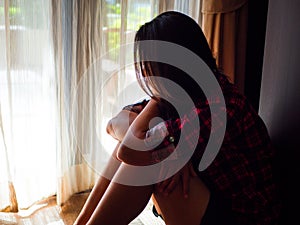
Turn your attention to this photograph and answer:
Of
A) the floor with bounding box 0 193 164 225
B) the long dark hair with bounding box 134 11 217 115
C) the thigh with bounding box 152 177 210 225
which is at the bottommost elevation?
the floor with bounding box 0 193 164 225

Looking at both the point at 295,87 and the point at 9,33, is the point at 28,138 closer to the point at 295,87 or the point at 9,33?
the point at 9,33

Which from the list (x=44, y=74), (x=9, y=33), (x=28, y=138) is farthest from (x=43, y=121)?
(x=9, y=33)

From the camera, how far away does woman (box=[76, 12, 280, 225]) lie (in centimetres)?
108

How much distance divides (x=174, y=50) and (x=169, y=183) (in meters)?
0.42

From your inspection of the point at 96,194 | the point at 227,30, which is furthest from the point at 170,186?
the point at 227,30

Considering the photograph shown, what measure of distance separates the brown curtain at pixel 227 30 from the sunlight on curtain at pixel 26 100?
92 centimetres

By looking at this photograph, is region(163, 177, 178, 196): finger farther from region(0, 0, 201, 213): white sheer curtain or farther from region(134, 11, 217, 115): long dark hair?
region(0, 0, 201, 213): white sheer curtain

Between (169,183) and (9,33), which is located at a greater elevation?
(9,33)

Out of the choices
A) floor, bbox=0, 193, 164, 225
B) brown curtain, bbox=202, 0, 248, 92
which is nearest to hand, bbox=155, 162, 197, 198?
floor, bbox=0, 193, 164, 225

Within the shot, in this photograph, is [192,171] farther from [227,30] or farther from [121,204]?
[227,30]

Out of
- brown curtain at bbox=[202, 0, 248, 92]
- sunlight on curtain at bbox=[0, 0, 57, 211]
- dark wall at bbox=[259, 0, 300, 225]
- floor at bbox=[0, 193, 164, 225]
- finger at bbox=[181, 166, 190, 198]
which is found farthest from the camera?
brown curtain at bbox=[202, 0, 248, 92]

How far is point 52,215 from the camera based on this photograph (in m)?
1.86

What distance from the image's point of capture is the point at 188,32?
1182mm

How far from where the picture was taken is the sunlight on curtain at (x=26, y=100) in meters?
1.62
